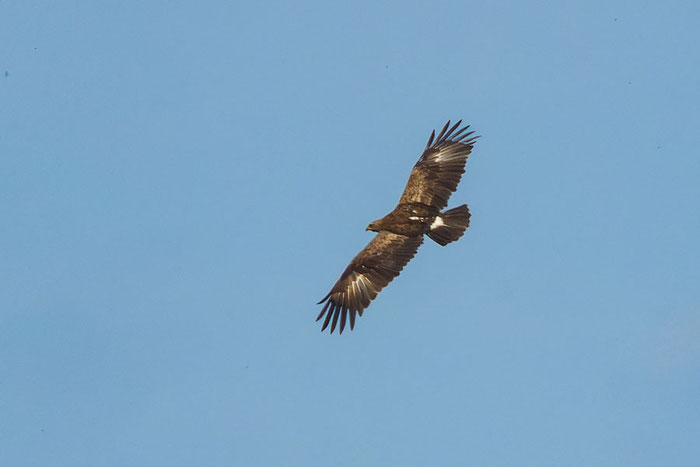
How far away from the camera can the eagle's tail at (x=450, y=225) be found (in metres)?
19.2

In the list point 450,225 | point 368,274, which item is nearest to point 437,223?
point 450,225

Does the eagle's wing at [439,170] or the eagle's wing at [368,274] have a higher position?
the eagle's wing at [439,170]

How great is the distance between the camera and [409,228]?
1936 centimetres

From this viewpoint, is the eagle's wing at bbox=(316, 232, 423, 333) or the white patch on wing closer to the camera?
the eagle's wing at bbox=(316, 232, 423, 333)

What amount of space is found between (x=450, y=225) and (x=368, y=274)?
6.88 feet

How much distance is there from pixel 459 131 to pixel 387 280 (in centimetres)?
450

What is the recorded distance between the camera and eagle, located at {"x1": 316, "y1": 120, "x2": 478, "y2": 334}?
18.6 meters

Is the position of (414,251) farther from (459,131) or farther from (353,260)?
(459,131)

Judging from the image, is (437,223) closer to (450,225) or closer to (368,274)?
(450,225)

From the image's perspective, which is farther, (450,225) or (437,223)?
(437,223)

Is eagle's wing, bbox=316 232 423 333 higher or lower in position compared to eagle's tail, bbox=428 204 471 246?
lower

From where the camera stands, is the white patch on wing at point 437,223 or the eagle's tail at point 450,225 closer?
the eagle's tail at point 450,225

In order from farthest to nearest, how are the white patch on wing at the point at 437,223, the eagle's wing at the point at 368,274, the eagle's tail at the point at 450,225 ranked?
the white patch on wing at the point at 437,223 < the eagle's tail at the point at 450,225 < the eagle's wing at the point at 368,274

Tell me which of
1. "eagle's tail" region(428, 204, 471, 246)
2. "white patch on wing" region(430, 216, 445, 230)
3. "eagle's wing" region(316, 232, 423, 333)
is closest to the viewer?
"eagle's wing" region(316, 232, 423, 333)
